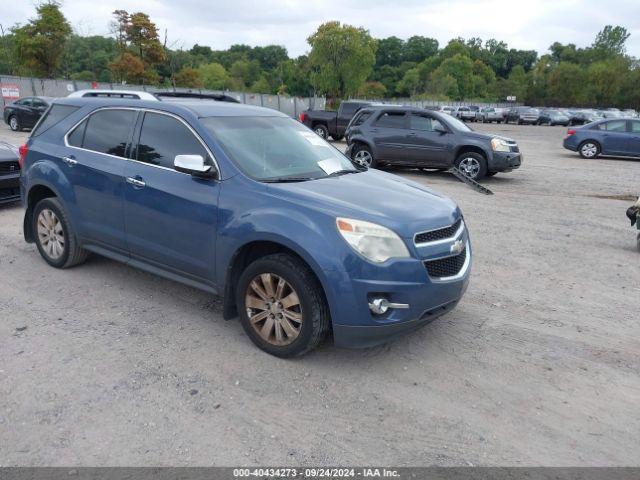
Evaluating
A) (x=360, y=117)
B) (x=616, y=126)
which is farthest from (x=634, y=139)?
(x=360, y=117)

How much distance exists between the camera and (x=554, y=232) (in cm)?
794

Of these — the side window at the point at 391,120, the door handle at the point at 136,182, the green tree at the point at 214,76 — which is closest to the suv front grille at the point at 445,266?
the door handle at the point at 136,182

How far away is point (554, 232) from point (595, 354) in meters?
4.22

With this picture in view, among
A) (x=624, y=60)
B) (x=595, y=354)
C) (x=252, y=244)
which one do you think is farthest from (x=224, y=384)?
(x=624, y=60)

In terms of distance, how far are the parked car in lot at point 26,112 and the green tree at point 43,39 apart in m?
22.5

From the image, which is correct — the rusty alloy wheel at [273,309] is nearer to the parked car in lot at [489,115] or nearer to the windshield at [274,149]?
the windshield at [274,149]

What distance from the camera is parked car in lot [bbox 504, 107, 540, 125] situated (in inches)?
1966

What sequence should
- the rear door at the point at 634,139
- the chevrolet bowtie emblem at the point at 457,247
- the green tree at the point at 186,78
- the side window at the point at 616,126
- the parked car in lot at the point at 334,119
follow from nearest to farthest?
the chevrolet bowtie emblem at the point at 457,247
the rear door at the point at 634,139
the side window at the point at 616,126
the parked car in lot at the point at 334,119
the green tree at the point at 186,78

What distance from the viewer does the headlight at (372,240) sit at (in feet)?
11.4

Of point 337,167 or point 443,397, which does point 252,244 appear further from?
point 443,397

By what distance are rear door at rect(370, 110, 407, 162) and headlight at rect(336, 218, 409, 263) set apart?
33.6 ft

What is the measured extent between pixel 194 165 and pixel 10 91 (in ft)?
103

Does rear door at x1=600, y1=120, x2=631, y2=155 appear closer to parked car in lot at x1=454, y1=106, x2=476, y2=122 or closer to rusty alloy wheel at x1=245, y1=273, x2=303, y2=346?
rusty alloy wheel at x1=245, y1=273, x2=303, y2=346

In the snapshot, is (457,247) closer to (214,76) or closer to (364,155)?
(364,155)
